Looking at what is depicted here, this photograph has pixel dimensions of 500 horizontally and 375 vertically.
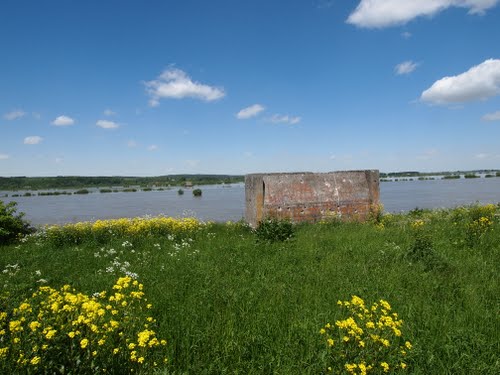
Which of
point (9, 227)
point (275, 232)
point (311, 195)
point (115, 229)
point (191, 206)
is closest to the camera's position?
point (275, 232)

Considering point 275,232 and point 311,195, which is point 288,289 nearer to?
point 275,232

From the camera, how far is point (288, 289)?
18.8 ft

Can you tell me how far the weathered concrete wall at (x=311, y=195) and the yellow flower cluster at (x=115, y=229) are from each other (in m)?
2.69

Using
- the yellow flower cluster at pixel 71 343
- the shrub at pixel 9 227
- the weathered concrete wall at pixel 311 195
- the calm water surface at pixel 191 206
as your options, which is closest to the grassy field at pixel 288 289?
the yellow flower cluster at pixel 71 343

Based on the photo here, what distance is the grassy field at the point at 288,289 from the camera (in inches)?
143

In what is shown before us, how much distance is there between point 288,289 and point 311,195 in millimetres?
8427

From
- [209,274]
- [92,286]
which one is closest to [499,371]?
[209,274]

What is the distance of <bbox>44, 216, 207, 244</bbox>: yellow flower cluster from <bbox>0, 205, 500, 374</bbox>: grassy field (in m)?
0.39

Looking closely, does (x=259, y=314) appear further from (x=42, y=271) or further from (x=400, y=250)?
(x=42, y=271)

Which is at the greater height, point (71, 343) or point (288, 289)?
point (71, 343)

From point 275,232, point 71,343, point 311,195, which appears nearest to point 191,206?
point 311,195

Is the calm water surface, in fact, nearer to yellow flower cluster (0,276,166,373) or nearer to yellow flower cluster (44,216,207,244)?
yellow flower cluster (44,216,207,244)

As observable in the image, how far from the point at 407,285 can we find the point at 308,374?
337cm

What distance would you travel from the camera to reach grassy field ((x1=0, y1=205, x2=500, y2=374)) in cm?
362
